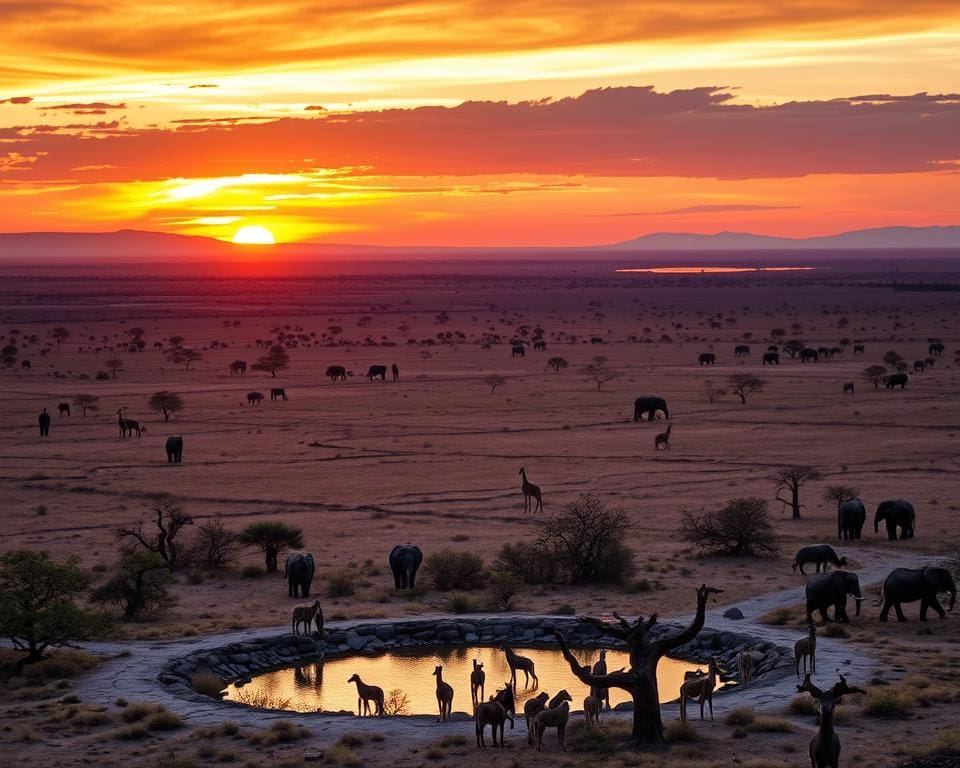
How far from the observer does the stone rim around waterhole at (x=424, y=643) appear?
76.6 ft

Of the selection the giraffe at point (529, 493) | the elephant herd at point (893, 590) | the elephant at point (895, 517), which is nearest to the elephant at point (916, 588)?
the elephant herd at point (893, 590)

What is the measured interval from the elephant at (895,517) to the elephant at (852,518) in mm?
440

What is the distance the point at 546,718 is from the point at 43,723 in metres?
7.70

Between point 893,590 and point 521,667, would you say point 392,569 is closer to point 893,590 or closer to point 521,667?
A: point 521,667

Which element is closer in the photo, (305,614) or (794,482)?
(305,614)

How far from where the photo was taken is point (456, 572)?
29469mm

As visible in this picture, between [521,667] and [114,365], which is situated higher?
[114,365]

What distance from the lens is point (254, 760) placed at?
17.7 m

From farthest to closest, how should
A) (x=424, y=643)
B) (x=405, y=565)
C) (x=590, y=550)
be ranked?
(x=590, y=550)
(x=405, y=565)
(x=424, y=643)

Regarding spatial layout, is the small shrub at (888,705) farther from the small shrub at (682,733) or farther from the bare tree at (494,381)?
the bare tree at (494,381)

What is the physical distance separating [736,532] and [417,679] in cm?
1115

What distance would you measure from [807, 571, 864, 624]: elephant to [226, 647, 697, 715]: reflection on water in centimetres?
280

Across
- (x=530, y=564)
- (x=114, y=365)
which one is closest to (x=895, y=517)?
(x=530, y=564)

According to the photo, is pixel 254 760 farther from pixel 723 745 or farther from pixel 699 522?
pixel 699 522
